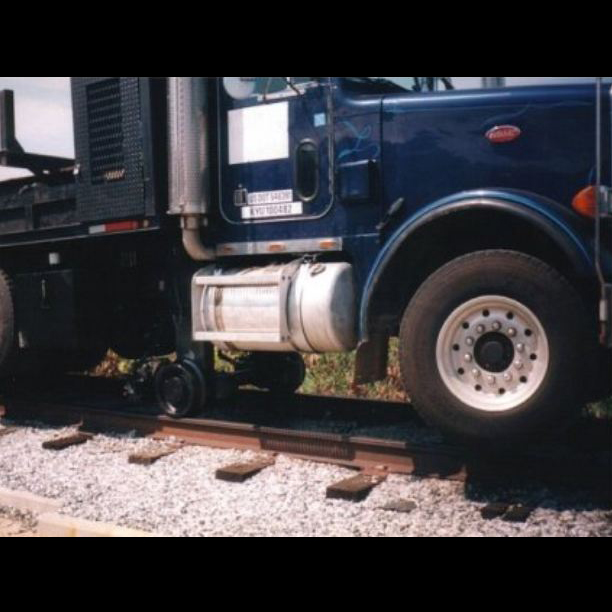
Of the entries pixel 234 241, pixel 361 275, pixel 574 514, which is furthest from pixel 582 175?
pixel 234 241

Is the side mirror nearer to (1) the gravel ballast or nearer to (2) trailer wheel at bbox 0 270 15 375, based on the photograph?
(1) the gravel ballast

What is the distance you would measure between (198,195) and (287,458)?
2041 millimetres

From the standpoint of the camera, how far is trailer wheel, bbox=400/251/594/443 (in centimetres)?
432

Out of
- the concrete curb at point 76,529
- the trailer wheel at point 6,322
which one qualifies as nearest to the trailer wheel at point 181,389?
the trailer wheel at point 6,322

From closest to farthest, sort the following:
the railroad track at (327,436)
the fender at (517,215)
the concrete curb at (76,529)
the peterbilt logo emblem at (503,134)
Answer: the concrete curb at (76,529)
the fender at (517,215)
the railroad track at (327,436)
the peterbilt logo emblem at (503,134)

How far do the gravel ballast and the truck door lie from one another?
1795 millimetres

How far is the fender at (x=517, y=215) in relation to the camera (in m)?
4.43

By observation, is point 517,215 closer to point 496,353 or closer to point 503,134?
point 503,134

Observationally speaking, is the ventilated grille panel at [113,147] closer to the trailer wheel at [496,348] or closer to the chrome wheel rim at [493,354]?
the trailer wheel at [496,348]

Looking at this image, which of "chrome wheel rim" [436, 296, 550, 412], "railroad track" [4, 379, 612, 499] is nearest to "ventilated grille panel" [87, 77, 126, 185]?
"railroad track" [4, 379, 612, 499]

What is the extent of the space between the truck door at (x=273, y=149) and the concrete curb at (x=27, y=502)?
241 cm

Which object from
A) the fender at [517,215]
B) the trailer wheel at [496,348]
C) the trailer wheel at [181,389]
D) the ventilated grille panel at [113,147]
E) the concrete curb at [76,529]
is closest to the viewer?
the concrete curb at [76,529]

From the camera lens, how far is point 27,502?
A: 4.80 m

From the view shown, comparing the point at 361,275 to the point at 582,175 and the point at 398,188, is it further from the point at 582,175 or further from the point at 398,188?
the point at 582,175
